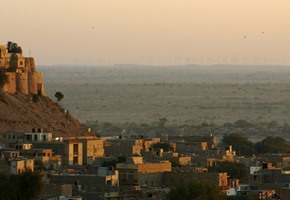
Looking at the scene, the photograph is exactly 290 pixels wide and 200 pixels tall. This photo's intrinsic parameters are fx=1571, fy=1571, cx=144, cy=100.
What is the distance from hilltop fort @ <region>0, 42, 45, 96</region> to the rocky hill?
1.37 ft

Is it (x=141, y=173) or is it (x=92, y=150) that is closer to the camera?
(x=141, y=173)

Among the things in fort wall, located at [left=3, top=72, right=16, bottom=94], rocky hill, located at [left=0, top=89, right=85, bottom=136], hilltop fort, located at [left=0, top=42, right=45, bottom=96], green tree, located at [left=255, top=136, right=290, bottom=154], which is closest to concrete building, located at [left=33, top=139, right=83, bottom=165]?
rocky hill, located at [left=0, top=89, right=85, bottom=136]

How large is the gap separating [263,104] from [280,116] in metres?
25.1

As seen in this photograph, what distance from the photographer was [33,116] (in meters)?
68.0

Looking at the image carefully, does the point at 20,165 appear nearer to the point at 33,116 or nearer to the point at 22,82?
the point at 33,116

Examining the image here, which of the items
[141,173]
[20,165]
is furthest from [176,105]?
[20,165]

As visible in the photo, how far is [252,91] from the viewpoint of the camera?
648ft

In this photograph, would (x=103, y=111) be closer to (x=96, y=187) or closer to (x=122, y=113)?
(x=122, y=113)

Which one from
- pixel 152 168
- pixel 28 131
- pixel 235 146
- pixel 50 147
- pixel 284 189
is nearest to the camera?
pixel 284 189

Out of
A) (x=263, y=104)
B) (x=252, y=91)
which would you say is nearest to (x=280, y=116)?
(x=263, y=104)

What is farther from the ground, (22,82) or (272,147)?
(22,82)

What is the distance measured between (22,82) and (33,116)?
2.89 meters

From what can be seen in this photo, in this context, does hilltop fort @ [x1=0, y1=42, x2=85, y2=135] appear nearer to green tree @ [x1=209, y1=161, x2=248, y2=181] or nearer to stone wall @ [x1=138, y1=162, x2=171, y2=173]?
green tree @ [x1=209, y1=161, x2=248, y2=181]

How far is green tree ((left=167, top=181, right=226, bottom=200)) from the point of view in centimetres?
3878
